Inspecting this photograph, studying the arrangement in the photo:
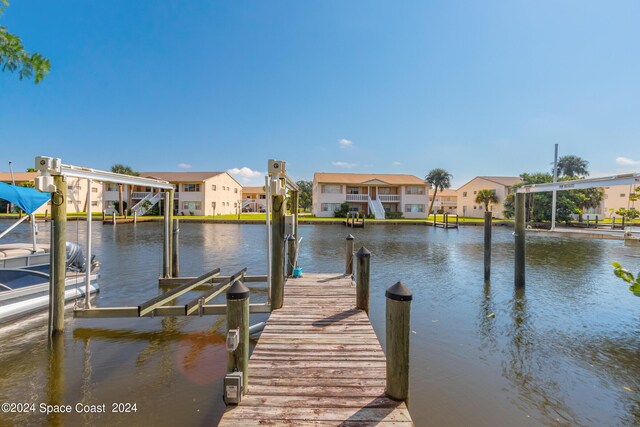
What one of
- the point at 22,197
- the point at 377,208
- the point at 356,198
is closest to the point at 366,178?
the point at 356,198

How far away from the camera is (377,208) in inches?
1961

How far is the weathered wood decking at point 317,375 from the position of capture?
3254mm

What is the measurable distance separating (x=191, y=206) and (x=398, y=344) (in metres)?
52.3

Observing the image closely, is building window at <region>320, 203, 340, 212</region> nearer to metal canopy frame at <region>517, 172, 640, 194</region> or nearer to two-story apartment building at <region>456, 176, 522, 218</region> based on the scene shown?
two-story apartment building at <region>456, 176, 522, 218</region>

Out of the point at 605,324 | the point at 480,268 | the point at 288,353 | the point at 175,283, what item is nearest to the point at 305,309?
the point at 288,353

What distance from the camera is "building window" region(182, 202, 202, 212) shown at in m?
50.9

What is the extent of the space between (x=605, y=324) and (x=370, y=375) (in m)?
8.43

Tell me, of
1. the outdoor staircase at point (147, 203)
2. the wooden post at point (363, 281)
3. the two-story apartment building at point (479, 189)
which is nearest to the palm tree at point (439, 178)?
the two-story apartment building at point (479, 189)

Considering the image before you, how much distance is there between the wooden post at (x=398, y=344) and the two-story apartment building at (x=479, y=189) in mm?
54531

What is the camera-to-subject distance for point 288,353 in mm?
4645

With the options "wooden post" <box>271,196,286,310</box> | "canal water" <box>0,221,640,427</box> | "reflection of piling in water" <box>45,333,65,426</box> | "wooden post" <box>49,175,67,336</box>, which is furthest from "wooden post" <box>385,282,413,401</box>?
"wooden post" <box>49,175,67,336</box>

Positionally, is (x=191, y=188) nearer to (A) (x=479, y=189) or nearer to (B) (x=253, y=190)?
(B) (x=253, y=190)

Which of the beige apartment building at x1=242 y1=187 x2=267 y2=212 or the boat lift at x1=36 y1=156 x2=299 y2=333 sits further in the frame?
the beige apartment building at x1=242 y1=187 x2=267 y2=212

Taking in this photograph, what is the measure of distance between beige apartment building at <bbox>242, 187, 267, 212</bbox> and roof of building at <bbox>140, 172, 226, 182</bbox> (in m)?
18.0
